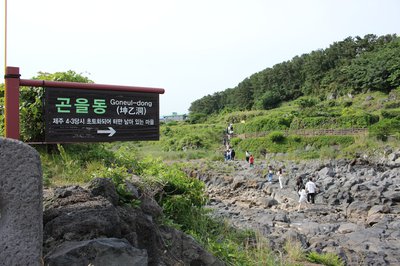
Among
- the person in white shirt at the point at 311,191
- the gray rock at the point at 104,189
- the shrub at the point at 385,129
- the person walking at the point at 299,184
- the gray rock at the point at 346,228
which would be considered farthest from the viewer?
the shrub at the point at 385,129

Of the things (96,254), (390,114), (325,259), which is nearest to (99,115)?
(96,254)

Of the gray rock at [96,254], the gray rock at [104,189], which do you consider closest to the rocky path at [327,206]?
the gray rock at [104,189]

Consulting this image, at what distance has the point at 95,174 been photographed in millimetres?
5414

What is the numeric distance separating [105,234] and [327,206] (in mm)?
16442

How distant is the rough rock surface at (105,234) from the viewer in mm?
3488

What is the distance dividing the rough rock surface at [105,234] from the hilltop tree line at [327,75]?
48.6 metres

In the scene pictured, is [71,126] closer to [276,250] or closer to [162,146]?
[276,250]

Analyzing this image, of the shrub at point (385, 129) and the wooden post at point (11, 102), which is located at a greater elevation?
the wooden post at point (11, 102)

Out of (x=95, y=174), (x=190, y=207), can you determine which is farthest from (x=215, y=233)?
(x=95, y=174)

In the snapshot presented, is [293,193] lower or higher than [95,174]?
lower

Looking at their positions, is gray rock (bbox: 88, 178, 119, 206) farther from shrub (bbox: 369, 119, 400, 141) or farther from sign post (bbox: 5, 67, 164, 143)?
shrub (bbox: 369, 119, 400, 141)

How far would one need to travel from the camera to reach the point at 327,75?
5953cm

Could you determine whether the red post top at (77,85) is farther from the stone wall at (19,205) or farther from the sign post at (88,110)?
the stone wall at (19,205)

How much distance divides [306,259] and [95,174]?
4.18m
